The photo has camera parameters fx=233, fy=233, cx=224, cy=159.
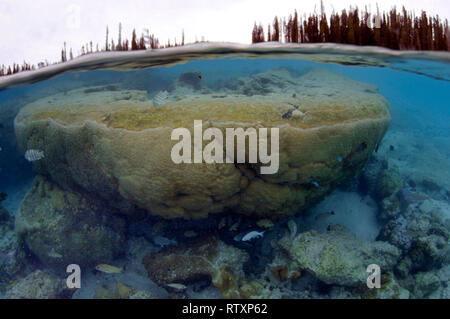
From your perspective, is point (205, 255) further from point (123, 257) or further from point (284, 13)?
point (284, 13)

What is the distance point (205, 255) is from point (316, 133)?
443cm

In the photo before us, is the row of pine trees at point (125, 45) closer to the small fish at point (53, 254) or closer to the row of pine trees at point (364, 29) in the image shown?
the row of pine trees at point (364, 29)

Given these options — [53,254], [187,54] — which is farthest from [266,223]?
[187,54]

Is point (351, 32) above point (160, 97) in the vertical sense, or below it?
above

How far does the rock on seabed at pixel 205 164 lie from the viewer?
18.1 ft

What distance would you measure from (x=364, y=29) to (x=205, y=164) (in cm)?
792

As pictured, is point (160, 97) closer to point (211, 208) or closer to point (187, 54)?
point (211, 208)

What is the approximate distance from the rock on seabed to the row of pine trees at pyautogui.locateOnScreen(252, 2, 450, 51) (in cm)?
306

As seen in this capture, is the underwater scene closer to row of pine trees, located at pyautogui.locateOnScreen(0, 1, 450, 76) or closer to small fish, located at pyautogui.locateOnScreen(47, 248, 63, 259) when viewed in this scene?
small fish, located at pyautogui.locateOnScreen(47, 248, 63, 259)

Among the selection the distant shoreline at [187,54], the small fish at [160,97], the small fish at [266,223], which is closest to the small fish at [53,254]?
the small fish at [160,97]

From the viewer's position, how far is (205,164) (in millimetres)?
5312

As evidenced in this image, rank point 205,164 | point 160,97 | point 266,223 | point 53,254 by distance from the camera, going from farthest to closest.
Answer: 1. point 53,254
2. point 266,223
3. point 160,97
4. point 205,164

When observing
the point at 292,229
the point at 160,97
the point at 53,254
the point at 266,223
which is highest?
the point at 160,97

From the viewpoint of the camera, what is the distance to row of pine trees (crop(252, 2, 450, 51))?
7680 millimetres
